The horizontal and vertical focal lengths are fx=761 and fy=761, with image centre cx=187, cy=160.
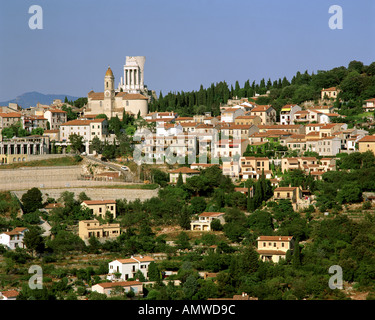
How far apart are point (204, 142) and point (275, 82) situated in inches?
567

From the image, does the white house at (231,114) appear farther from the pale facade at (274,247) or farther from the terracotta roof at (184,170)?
the pale facade at (274,247)

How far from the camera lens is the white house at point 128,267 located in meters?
23.0

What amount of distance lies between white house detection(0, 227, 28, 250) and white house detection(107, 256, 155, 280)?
3983 millimetres

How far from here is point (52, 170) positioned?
32.4m

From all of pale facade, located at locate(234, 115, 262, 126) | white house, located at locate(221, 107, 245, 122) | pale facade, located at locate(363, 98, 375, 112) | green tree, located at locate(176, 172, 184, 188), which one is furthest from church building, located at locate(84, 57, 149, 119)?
pale facade, located at locate(363, 98, 375, 112)

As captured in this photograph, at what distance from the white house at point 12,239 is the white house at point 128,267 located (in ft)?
13.1

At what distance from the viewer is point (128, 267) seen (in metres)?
23.1

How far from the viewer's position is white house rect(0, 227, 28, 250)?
25.5 meters

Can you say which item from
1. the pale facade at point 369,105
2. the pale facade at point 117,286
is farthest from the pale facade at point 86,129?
the pale facade at point 117,286

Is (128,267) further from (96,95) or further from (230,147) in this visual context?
(96,95)

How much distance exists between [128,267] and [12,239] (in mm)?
4807

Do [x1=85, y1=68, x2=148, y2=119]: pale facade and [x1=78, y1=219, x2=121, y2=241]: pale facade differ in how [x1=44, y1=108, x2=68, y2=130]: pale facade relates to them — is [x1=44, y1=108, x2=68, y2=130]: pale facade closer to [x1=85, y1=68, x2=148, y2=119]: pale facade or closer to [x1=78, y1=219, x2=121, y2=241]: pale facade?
[x1=85, y1=68, x2=148, y2=119]: pale facade
